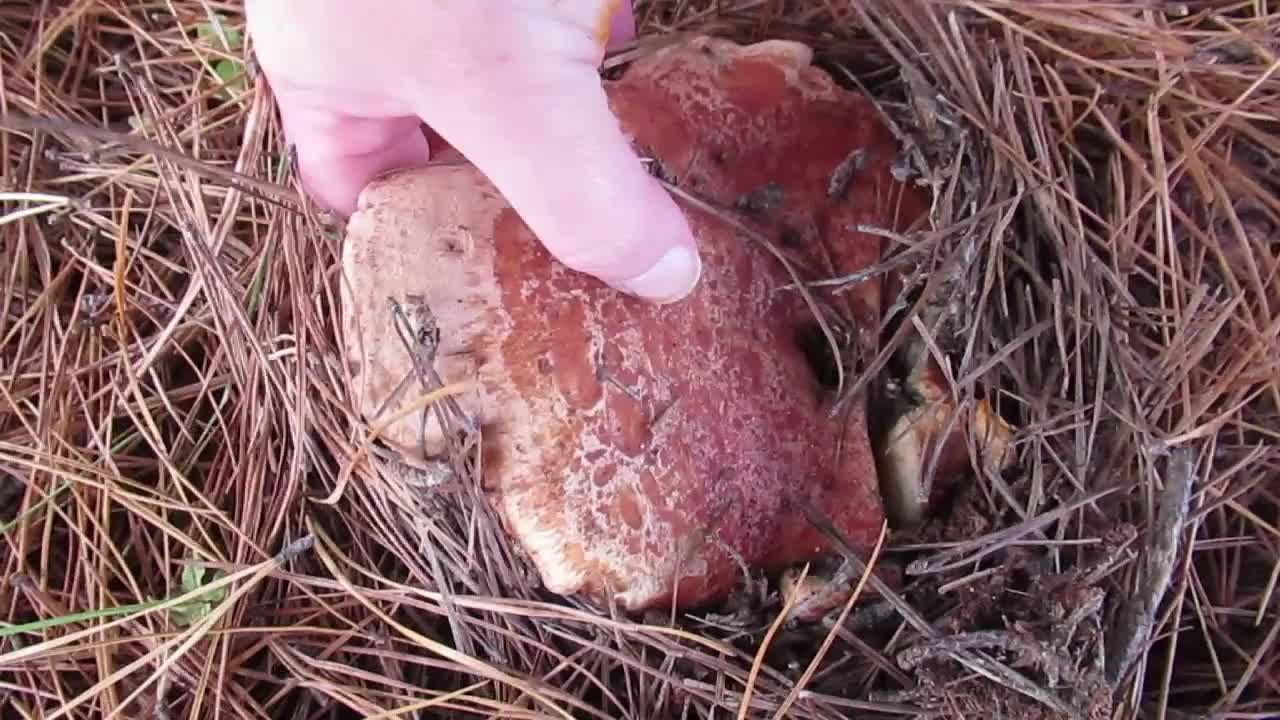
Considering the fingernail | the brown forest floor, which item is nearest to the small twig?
the brown forest floor

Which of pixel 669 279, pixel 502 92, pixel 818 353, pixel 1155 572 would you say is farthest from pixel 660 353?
pixel 1155 572

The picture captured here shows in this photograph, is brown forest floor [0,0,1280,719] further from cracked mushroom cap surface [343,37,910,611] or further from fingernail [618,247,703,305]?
fingernail [618,247,703,305]

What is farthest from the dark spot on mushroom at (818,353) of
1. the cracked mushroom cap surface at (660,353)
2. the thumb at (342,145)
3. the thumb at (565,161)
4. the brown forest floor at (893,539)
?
the thumb at (342,145)

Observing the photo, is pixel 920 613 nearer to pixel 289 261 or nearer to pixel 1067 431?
pixel 1067 431

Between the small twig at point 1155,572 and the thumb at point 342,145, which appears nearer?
the thumb at point 342,145

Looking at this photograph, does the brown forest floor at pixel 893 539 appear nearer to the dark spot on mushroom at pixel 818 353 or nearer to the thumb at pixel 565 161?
the dark spot on mushroom at pixel 818 353

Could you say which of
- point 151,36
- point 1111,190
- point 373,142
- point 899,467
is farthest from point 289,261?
point 1111,190

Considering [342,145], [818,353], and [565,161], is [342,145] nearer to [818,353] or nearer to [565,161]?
[565,161]
